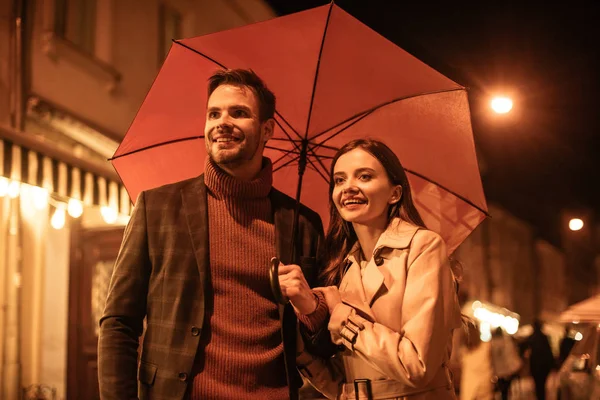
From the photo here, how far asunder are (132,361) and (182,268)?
40 centimetres

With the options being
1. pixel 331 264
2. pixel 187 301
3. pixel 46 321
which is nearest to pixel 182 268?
pixel 187 301

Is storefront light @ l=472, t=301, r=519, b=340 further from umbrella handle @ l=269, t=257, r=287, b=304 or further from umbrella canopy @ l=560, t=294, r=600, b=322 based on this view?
umbrella handle @ l=269, t=257, r=287, b=304

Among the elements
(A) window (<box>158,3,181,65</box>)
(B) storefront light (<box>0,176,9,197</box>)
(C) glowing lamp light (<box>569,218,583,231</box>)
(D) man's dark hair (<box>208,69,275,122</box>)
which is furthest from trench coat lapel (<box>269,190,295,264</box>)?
(C) glowing lamp light (<box>569,218,583,231</box>)

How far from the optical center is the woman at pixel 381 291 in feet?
7.66

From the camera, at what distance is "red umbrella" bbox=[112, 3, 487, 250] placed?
297 centimetres

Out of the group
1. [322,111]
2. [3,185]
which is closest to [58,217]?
[3,185]

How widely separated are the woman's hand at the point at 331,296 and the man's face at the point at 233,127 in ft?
2.08

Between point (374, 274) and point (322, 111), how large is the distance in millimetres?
987

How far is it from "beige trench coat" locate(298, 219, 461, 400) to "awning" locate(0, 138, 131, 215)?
11.2 ft

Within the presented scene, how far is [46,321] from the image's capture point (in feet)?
23.7

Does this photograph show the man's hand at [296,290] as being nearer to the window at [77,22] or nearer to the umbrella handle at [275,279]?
the umbrella handle at [275,279]

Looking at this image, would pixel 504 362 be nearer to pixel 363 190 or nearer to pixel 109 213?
pixel 109 213

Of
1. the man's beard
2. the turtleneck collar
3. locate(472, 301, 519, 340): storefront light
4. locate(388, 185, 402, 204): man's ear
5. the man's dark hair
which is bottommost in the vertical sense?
locate(388, 185, 402, 204): man's ear

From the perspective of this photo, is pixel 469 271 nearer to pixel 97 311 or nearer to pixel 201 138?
pixel 97 311
